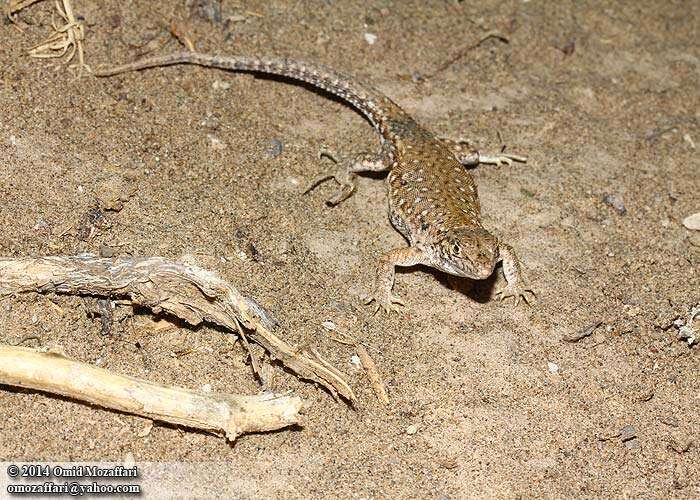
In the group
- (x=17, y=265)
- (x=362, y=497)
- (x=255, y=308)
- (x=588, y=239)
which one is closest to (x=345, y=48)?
(x=588, y=239)

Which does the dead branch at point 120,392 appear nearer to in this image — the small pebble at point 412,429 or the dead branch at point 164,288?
the dead branch at point 164,288

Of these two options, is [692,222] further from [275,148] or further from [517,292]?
[275,148]

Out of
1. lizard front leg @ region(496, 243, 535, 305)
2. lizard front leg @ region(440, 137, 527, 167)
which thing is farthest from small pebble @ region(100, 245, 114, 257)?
lizard front leg @ region(440, 137, 527, 167)

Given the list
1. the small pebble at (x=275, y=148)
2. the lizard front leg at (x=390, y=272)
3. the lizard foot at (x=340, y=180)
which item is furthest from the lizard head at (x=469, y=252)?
the small pebble at (x=275, y=148)

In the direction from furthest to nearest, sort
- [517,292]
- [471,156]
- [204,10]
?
[204,10]
[471,156]
[517,292]

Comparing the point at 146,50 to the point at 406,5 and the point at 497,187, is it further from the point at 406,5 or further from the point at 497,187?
the point at 497,187

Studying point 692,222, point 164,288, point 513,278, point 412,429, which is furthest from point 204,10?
point 692,222

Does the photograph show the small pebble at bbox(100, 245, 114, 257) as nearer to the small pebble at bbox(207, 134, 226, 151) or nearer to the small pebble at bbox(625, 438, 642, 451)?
the small pebble at bbox(207, 134, 226, 151)
